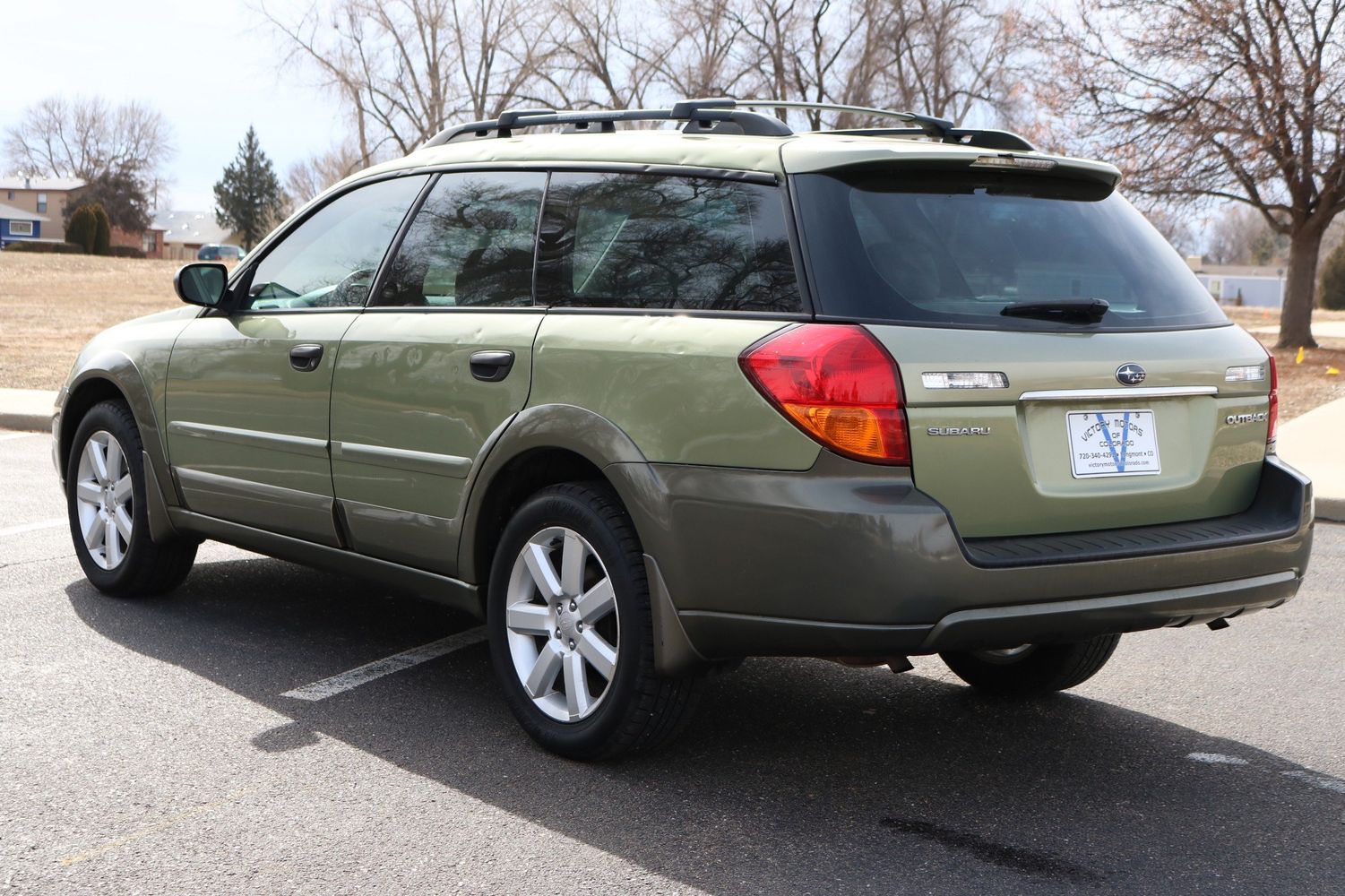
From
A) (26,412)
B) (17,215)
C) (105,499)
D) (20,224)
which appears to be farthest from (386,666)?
(20,224)

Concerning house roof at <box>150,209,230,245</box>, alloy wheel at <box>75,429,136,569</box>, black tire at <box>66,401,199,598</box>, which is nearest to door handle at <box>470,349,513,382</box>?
black tire at <box>66,401,199,598</box>

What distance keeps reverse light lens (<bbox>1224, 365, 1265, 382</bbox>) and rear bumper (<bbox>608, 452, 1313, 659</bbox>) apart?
1.42 ft

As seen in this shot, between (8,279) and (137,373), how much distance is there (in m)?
44.3

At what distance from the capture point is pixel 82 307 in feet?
117

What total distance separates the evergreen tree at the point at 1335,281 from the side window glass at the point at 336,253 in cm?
5976

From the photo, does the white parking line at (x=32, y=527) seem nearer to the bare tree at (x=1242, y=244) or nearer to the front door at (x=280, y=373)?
the front door at (x=280, y=373)

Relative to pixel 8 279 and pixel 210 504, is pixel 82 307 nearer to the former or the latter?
pixel 8 279

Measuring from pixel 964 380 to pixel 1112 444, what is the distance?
1.62 feet

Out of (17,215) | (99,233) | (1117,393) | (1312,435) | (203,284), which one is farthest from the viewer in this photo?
(17,215)

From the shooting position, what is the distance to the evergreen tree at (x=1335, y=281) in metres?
58.0

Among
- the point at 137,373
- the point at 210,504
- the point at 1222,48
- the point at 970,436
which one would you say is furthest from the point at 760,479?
the point at 1222,48

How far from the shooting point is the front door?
4859 mm

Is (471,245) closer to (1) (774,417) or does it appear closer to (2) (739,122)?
(2) (739,122)

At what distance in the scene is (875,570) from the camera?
340 centimetres
